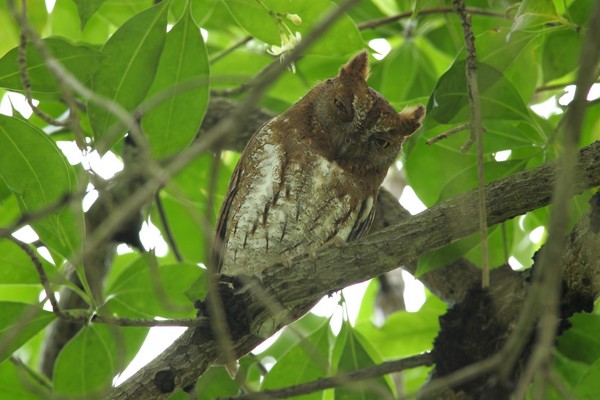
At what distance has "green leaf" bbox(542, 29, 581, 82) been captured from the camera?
3.12 meters

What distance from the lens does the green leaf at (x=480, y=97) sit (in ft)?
9.11

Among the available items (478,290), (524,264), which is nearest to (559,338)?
(478,290)

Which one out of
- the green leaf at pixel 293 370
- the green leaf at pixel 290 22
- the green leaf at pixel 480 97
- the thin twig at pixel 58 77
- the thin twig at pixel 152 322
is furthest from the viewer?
the green leaf at pixel 293 370

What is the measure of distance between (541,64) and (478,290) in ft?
3.44

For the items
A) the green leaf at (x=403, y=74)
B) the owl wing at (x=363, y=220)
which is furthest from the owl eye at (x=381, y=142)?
the green leaf at (x=403, y=74)

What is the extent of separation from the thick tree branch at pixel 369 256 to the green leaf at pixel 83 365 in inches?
29.1

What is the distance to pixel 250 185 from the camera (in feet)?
11.1

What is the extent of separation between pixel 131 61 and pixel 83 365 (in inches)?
53.0

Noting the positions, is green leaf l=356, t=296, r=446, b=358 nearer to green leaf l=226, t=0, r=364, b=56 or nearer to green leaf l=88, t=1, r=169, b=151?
green leaf l=226, t=0, r=364, b=56

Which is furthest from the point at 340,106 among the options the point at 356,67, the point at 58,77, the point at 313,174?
the point at 58,77

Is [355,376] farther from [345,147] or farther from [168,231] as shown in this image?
[168,231]

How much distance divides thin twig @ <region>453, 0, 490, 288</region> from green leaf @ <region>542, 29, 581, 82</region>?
755 millimetres

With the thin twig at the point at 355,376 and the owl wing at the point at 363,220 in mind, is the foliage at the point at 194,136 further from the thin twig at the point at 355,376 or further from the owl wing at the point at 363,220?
the owl wing at the point at 363,220

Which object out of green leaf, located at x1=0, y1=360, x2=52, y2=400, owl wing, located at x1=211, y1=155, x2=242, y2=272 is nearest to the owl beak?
owl wing, located at x1=211, y1=155, x2=242, y2=272
